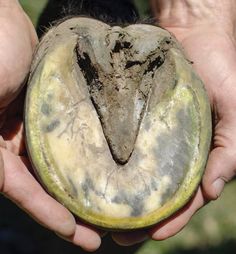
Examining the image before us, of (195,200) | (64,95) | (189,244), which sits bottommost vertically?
(189,244)

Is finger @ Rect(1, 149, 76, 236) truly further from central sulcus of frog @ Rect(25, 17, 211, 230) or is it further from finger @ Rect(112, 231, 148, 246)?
finger @ Rect(112, 231, 148, 246)

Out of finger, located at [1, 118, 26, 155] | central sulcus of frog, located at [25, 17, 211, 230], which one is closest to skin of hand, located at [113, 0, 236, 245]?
central sulcus of frog, located at [25, 17, 211, 230]

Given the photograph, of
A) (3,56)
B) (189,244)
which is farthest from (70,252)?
(3,56)

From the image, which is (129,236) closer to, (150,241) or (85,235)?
(85,235)

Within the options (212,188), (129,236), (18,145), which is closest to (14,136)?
(18,145)

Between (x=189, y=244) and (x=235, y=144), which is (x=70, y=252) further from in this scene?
(x=235, y=144)

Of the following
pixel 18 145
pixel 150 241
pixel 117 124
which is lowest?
pixel 150 241
